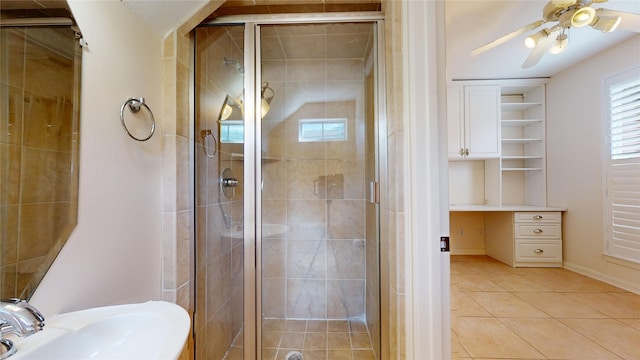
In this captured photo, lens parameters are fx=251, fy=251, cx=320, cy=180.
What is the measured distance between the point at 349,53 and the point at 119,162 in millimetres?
1512

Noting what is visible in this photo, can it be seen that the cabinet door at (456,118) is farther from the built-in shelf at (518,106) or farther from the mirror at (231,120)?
the mirror at (231,120)

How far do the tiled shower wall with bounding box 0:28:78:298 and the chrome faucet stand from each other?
0.42 ft

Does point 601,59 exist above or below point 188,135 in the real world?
above

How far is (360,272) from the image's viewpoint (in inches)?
78.5

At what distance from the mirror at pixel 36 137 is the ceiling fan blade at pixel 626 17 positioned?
3.04 m

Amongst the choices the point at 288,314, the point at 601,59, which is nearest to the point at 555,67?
the point at 601,59

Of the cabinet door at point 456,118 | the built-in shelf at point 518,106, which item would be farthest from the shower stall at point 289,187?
the built-in shelf at point 518,106

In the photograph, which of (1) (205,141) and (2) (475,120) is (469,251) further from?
(1) (205,141)

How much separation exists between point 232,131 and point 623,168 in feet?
12.4

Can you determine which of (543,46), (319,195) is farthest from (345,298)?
(543,46)

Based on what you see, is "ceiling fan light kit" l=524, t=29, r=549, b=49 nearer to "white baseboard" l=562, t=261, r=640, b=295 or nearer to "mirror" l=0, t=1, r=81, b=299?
"white baseboard" l=562, t=261, r=640, b=295

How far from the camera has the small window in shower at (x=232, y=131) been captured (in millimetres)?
1408

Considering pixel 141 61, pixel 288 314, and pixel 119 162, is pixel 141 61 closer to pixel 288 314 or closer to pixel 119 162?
pixel 119 162

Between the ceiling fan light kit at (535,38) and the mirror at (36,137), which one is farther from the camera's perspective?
the ceiling fan light kit at (535,38)
